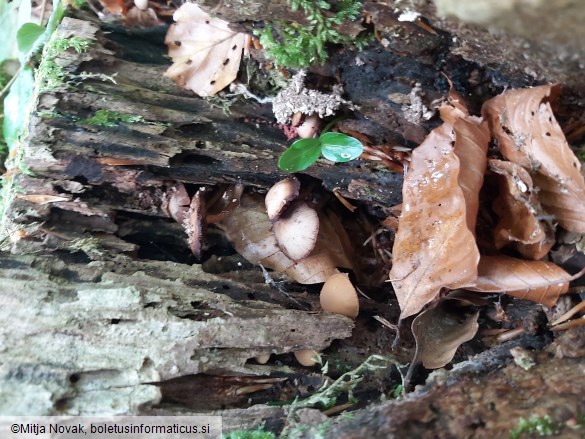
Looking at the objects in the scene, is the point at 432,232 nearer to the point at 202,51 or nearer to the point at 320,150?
the point at 320,150

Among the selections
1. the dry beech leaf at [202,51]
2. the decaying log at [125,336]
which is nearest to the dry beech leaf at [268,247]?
the decaying log at [125,336]

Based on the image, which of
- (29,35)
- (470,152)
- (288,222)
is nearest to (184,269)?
(288,222)

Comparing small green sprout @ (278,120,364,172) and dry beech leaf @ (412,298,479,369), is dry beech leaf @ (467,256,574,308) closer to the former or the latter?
dry beech leaf @ (412,298,479,369)

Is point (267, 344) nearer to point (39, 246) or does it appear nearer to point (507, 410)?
point (507, 410)

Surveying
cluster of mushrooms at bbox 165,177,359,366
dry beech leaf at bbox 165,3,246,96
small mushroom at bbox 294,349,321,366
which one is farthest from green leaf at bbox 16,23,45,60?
small mushroom at bbox 294,349,321,366

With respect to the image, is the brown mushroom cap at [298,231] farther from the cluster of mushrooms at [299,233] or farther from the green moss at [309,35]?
the green moss at [309,35]

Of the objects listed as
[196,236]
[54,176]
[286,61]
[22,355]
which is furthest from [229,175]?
[22,355]

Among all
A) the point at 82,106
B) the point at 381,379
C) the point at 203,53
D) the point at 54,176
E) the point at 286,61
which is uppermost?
the point at 286,61
